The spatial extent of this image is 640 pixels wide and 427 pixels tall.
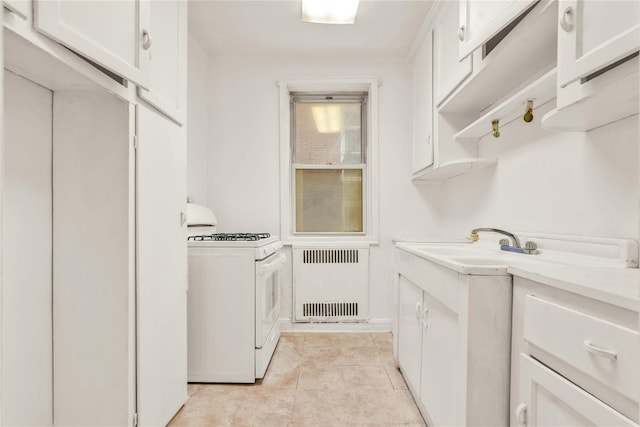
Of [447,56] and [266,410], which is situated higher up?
[447,56]

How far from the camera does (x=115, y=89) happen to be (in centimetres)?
127

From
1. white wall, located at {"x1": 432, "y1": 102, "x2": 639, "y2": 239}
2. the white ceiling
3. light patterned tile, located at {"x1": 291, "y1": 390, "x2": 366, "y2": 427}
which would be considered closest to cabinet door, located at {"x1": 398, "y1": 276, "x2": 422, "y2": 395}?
light patterned tile, located at {"x1": 291, "y1": 390, "x2": 366, "y2": 427}

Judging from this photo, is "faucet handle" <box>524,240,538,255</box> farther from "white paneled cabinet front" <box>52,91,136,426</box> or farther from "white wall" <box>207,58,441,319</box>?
"white paneled cabinet front" <box>52,91,136,426</box>

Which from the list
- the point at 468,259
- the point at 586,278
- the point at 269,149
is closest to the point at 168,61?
the point at 269,149

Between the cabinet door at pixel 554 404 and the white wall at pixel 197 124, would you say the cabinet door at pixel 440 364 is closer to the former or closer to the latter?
the cabinet door at pixel 554 404

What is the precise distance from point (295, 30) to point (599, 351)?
2.89m

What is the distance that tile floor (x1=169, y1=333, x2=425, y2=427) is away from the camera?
5.85 feet

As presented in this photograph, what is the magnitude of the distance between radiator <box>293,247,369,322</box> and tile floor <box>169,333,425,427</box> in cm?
53

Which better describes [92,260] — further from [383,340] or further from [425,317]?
[383,340]

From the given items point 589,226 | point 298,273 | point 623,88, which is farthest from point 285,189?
point 623,88

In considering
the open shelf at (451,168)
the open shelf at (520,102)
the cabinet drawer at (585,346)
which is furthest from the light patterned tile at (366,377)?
the open shelf at (520,102)

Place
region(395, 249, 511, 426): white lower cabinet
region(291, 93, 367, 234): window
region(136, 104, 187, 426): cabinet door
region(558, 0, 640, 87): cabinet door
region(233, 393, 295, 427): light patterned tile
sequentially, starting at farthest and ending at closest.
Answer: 1. region(291, 93, 367, 234): window
2. region(233, 393, 295, 427): light patterned tile
3. region(136, 104, 187, 426): cabinet door
4. region(395, 249, 511, 426): white lower cabinet
5. region(558, 0, 640, 87): cabinet door

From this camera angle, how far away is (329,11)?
2.43 m

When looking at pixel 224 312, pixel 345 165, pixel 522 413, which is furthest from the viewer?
pixel 345 165
